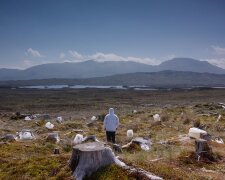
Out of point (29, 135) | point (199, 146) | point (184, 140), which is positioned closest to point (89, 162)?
point (199, 146)

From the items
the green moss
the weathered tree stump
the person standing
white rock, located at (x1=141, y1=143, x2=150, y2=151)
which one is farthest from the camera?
the person standing

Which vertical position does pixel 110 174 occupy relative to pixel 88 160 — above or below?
below

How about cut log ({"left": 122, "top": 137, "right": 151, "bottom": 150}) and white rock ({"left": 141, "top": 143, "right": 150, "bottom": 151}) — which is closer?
white rock ({"left": 141, "top": 143, "right": 150, "bottom": 151})

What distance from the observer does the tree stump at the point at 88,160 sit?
7344mm

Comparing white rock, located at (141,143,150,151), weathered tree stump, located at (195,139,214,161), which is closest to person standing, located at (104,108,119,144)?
white rock, located at (141,143,150,151)

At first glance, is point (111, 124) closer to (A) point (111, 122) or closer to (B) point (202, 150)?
(A) point (111, 122)

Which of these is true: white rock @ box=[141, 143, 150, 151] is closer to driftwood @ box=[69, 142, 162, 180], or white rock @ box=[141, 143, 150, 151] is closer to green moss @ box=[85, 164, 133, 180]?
driftwood @ box=[69, 142, 162, 180]

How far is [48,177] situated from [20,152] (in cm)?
685

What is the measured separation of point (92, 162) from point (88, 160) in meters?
0.09

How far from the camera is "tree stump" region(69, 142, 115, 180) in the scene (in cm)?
734

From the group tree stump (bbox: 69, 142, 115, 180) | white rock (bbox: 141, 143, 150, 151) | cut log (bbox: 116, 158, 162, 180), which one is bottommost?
white rock (bbox: 141, 143, 150, 151)

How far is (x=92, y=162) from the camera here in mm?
7418

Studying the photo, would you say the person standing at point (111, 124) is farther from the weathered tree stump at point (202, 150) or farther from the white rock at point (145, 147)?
the weathered tree stump at point (202, 150)

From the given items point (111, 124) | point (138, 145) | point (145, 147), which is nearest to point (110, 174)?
point (145, 147)
